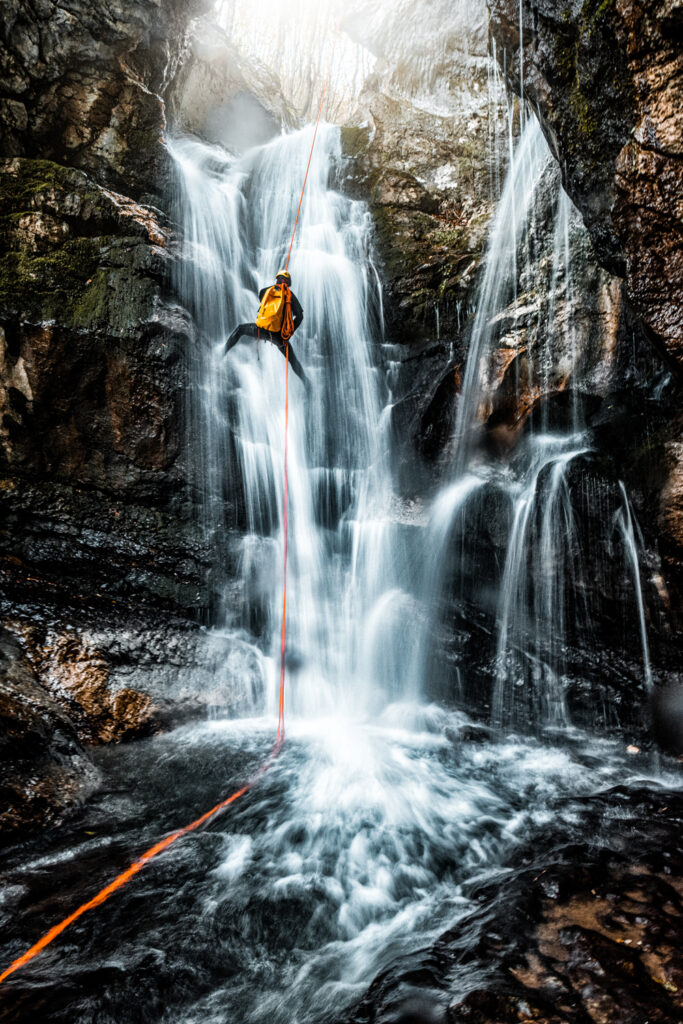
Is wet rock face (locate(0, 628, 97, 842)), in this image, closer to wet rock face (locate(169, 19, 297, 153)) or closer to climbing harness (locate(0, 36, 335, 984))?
climbing harness (locate(0, 36, 335, 984))

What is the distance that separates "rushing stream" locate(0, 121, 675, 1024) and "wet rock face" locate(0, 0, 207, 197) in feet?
3.10

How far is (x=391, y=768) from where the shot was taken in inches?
206

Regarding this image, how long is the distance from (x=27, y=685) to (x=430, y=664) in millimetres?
4732

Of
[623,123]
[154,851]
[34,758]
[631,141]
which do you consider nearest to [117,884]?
[154,851]

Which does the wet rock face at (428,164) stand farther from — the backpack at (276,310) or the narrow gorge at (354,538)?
the backpack at (276,310)

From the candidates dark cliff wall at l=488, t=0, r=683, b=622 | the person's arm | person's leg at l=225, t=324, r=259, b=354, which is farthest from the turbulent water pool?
the person's arm

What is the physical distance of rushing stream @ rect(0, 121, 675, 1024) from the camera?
2.93m

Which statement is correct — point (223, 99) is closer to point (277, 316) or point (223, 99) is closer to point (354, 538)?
point (277, 316)

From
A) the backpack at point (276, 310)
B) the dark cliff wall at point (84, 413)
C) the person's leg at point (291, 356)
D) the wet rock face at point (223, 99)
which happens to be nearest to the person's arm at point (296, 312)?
the backpack at point (276, 310)

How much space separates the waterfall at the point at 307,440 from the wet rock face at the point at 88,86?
92 centimetres

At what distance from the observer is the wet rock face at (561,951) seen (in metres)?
2.08

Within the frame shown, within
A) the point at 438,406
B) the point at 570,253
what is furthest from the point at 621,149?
the point at 438,406

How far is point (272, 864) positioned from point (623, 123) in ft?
22.2

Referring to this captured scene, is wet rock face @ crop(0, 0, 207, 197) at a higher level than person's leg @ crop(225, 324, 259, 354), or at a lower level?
higher
